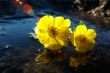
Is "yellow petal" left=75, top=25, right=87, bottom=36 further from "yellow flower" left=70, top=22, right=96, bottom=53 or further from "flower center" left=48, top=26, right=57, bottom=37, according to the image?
"flower center" left=48, top=26, right=57, bottom=37

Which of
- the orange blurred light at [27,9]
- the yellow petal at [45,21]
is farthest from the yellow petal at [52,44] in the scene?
the orange blurred light at [27,9]

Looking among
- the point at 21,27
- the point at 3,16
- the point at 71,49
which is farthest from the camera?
the point at 3,16

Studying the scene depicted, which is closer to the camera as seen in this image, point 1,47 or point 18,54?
point 18,54

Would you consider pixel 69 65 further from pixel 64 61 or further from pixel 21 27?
pixel 21 27

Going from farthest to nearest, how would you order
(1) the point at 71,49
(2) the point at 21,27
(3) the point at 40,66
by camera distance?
(2) the point at 21,27 → (1) the point at 71,49 → (3) the point at 40,66

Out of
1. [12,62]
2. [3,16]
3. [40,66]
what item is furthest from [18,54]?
[3,16]

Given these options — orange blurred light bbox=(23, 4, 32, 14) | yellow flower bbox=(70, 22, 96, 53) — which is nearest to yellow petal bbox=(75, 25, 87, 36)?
yellow flower bbox=(70, 22, 96, 53)
